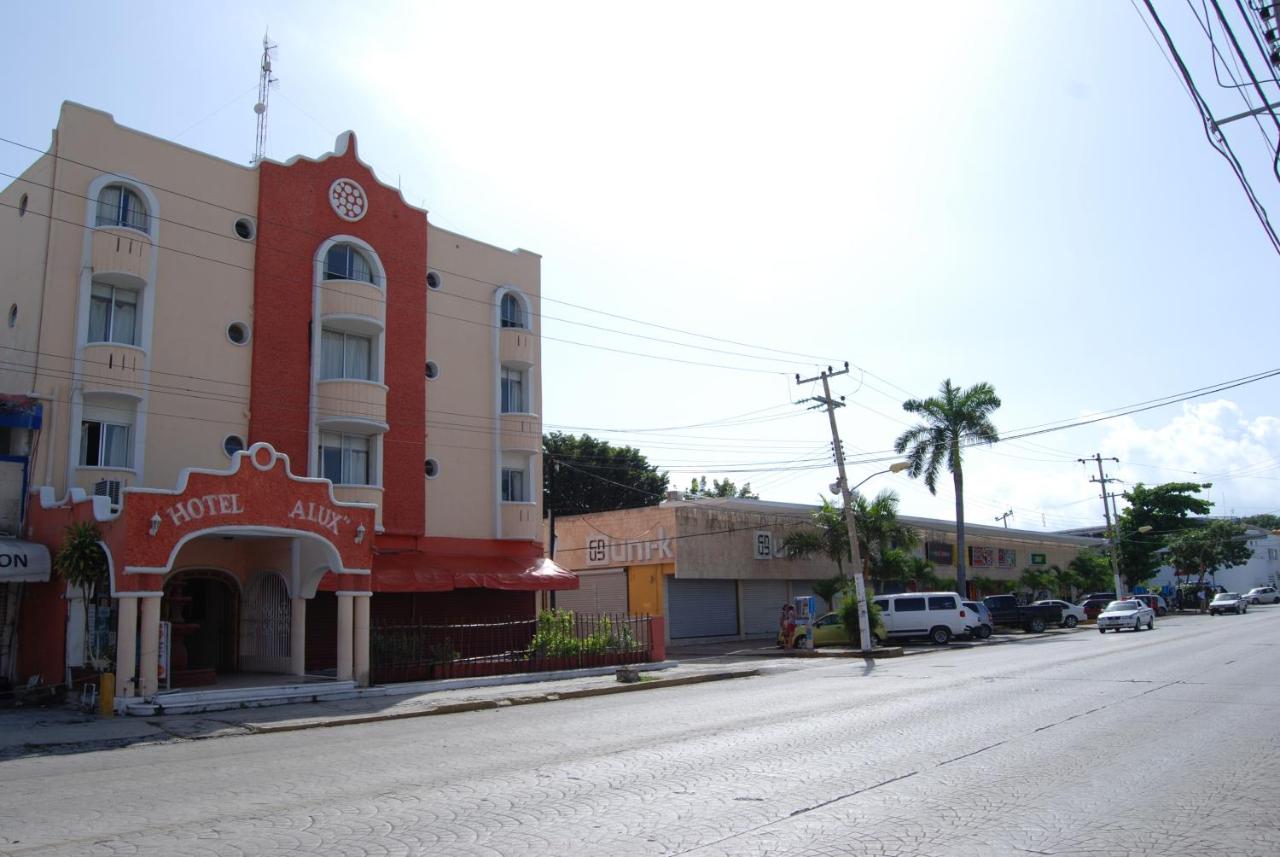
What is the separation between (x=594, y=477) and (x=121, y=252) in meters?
38.1

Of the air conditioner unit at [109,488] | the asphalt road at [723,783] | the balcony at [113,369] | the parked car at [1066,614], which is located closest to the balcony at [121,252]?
the balcony at [113,369]

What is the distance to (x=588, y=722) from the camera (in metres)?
14.8

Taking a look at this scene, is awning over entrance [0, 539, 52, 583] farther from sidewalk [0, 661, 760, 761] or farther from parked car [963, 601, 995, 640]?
parked car [963, 601, 995, 640]

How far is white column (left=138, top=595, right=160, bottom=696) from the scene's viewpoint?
59.6 feet

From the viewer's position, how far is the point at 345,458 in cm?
2600

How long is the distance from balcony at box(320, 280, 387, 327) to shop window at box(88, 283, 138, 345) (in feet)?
15.1

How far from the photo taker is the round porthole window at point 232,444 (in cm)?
2377

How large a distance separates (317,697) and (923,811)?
602 inches

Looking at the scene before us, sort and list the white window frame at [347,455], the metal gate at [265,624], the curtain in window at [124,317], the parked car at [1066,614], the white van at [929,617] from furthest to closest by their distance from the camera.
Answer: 1. the parked car at [1066,614]
2. the white van at [929,617]
3. the white window frame at [347,455]
4. the metal gate at [265,624]
5. the curtain in window at [124,317]

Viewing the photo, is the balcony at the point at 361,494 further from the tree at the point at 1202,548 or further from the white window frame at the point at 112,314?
the tree at the point at 1202,548

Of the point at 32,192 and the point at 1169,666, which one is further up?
the point at 32,192

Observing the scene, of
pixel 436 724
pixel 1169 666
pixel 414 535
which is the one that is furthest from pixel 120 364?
pixel 1169 666

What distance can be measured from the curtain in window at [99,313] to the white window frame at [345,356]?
5.19 m

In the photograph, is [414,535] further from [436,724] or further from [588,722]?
[588,722]
